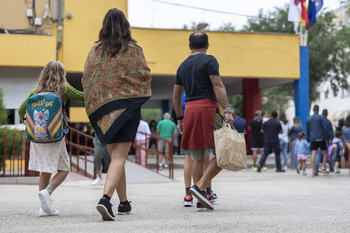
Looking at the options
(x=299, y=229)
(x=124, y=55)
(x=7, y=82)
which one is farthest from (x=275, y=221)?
(x=7, y=82)

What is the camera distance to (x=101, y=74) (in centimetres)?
574

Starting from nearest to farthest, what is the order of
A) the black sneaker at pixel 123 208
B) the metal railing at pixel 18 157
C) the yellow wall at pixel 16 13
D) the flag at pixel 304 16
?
the black sneaker at pixel 123 208 < the metal railing at pixel 18 157 < the yellow wall at pixel 16 13 < the flag at pixel 304 16

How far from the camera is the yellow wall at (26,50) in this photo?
19.5 meters

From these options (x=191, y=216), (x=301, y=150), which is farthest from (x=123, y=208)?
(x=301, y=150)

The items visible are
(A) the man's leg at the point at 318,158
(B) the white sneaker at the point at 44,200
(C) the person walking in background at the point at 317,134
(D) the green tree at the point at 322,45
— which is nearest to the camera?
(B) the white sneaker at the point at 44,200

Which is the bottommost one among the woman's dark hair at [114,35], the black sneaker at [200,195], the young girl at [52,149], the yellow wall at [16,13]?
the black sneaker at [200,195]

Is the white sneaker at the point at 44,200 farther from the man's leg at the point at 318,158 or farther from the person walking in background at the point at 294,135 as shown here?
the person walking in background at the point at 294,135

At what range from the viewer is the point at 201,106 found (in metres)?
6.62

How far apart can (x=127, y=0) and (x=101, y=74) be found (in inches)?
624

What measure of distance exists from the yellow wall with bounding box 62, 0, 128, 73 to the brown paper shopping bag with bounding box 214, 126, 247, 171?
1460 centimetres

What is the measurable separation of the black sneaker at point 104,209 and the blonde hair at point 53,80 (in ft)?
4.61

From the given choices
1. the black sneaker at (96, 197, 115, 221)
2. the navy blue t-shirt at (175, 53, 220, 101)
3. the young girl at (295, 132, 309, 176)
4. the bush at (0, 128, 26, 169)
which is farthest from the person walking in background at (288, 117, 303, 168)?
the black sneaker at (96, 197, 115, 221)

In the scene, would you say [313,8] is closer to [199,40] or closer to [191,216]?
[199,40]

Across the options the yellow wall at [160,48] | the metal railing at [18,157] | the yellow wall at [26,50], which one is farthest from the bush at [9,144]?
the yellow wall at [160,48]
